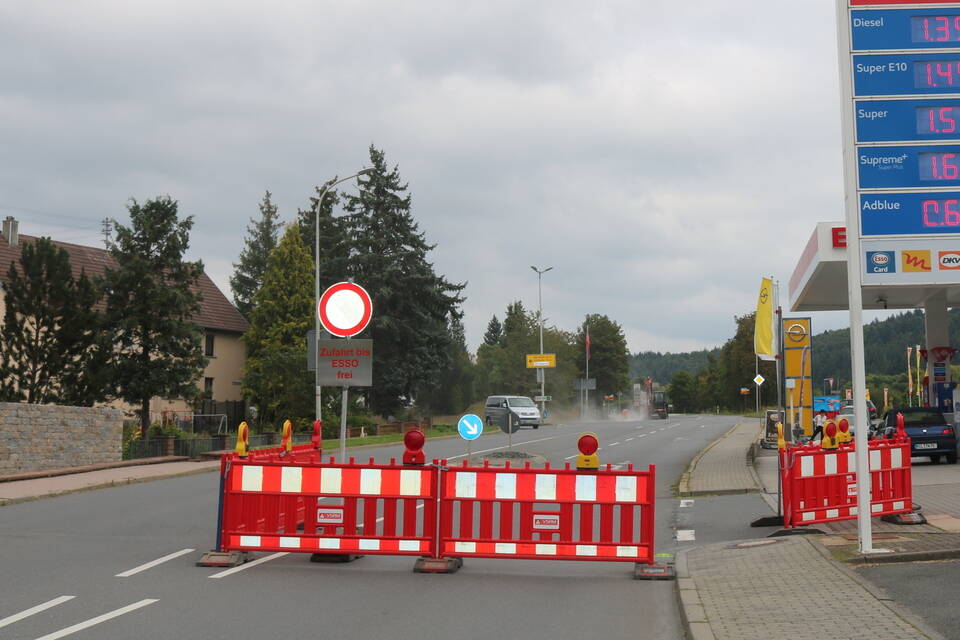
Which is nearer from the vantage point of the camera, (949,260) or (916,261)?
(916,261)

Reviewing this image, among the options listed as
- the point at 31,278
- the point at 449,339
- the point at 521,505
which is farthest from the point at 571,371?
the point at 521,505

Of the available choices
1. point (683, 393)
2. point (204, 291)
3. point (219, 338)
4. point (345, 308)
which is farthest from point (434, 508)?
point (683, 393)

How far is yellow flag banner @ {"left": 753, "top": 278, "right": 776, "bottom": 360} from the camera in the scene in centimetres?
2483

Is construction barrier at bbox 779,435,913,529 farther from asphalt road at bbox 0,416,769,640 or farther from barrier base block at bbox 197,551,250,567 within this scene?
barrier base block at bbox 197,551,250,567

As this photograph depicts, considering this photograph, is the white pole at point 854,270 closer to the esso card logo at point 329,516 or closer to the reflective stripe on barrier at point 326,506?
the reflective stripe on barrier at point 326,506

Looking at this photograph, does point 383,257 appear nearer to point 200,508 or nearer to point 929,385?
point 929,385

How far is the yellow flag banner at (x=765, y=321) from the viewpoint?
24828 mm

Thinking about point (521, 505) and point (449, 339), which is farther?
point (449, 339)

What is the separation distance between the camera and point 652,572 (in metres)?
9.77

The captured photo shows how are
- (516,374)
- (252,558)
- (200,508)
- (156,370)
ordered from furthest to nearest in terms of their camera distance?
(516,374)
(156,370)
(200,508)
(252,558)

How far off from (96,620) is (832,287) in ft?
81.6

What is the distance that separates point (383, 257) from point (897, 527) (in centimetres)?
5090

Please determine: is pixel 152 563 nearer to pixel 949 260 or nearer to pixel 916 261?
pixel 916 261

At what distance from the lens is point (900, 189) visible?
38.1ft
